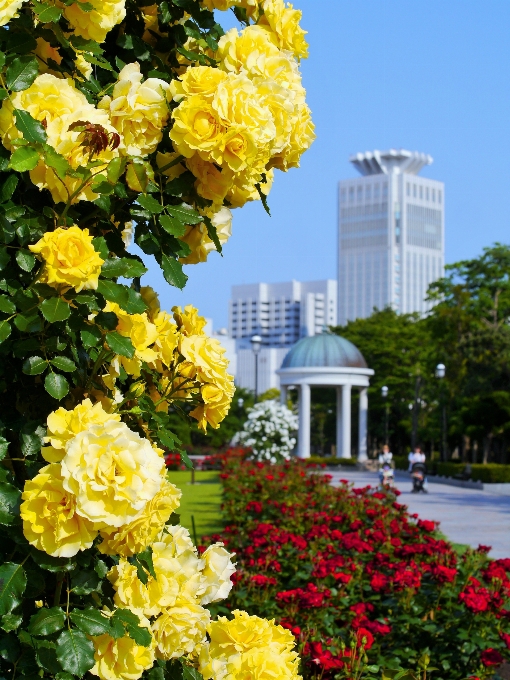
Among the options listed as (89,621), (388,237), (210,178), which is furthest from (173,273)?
(388,237)

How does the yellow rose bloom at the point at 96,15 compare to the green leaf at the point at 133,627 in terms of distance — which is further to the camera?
the yellow rose bloom at the point at 96,15

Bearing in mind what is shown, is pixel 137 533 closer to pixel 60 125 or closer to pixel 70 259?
pixel 70 259

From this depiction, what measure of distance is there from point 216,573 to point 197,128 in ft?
3.67

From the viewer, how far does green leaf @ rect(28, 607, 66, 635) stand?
169 centimetres

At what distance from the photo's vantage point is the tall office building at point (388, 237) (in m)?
131

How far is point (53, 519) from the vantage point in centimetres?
162

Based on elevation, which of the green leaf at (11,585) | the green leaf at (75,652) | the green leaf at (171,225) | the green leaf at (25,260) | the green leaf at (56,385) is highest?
the green leaf at (171,225)

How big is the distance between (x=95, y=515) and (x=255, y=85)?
0.95 metres

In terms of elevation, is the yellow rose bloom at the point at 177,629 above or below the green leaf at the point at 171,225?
below

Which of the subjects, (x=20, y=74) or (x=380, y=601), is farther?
(x=380, y=601)

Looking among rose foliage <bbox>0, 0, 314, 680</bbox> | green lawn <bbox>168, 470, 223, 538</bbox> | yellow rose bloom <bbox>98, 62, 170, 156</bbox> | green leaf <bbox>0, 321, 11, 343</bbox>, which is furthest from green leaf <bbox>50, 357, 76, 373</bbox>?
green lawn <bbox>168, 470, 223, 538</bbox>

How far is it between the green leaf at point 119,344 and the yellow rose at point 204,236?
396 millimetres

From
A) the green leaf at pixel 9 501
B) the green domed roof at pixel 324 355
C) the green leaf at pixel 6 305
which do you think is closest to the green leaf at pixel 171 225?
the green leaf at pixel 6 305

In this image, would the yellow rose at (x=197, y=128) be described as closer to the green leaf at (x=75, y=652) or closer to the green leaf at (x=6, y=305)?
the green leaf at (x=6, y=305)
